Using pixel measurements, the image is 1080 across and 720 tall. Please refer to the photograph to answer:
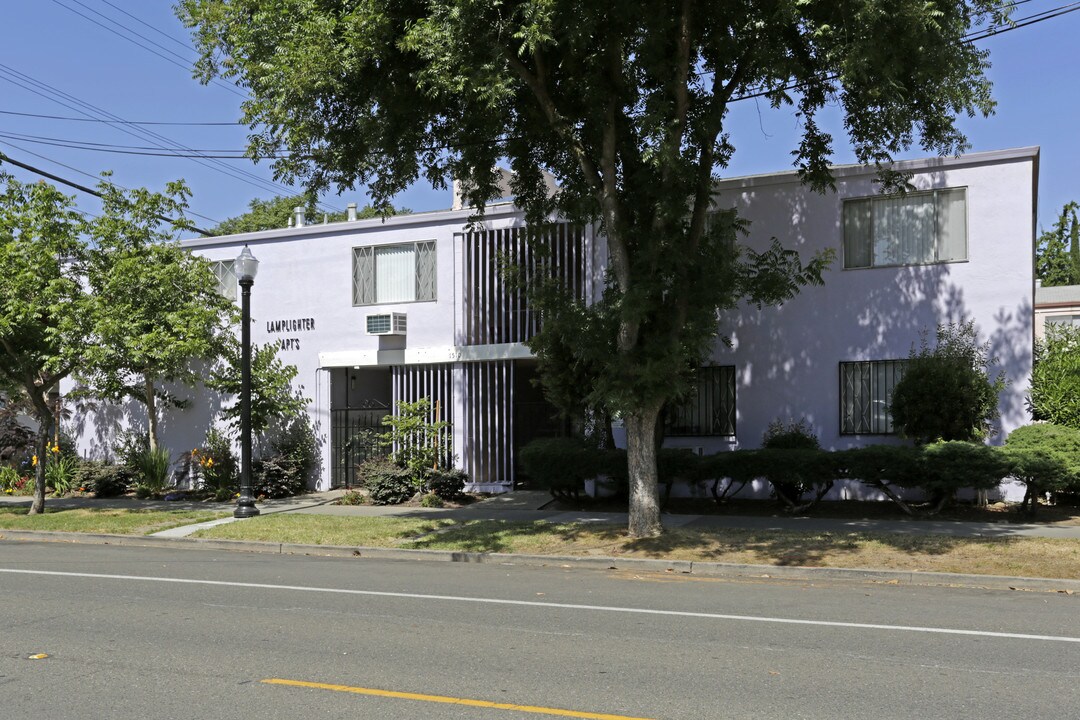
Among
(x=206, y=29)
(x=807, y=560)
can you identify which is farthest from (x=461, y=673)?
(x=206, y=29)

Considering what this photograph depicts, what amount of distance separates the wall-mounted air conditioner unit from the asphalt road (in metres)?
9.60

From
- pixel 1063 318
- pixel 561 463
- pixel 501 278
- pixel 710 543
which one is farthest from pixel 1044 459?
pixel 1063 318

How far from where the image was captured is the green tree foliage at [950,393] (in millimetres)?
16250

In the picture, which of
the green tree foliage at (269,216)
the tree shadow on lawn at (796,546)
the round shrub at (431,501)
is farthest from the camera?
the green tree foliage at (269,216)

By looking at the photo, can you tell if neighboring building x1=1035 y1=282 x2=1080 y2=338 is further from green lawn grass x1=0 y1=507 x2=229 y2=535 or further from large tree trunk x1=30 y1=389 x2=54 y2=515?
large tree trunk x1=30 y1=389 x2=54 y2=515

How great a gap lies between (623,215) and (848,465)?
5.21 metres

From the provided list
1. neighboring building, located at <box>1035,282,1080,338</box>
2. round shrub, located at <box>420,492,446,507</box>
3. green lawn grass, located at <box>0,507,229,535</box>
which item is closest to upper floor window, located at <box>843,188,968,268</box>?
round shrub, located at <box>420,492,446,507</box>

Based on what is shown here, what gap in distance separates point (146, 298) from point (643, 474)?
413 inches

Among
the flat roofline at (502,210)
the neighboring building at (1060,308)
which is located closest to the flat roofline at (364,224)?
the flat roofline at (502,210)

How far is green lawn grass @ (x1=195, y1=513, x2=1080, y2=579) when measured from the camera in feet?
39.3

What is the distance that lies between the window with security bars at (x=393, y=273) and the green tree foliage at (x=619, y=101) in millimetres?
5847

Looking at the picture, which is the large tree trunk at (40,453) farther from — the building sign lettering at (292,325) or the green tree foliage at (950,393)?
the green tree foliage at (950,393)

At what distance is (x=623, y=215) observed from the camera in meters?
14.4

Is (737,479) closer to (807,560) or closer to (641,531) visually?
(641,531)
